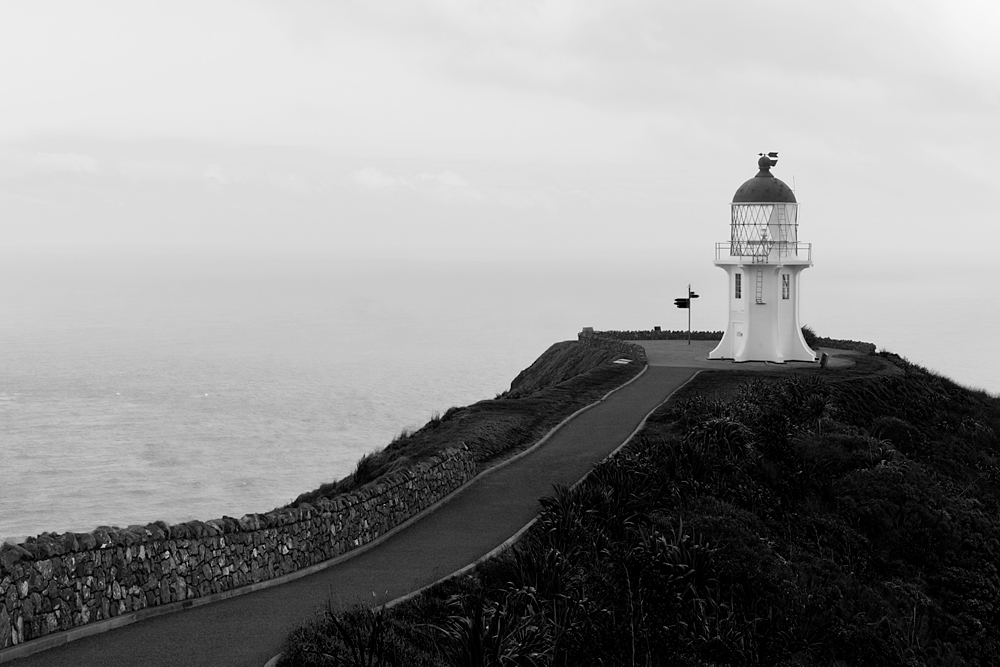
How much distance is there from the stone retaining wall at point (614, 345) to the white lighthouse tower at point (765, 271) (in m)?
2.79

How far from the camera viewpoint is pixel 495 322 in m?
125

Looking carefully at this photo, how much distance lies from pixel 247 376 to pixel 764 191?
4976cm

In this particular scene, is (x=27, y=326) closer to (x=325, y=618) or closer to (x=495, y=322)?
(x=495, y=322)

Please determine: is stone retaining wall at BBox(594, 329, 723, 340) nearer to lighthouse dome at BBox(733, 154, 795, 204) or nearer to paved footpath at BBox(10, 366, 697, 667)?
lighthouse dome at BBox(733, 154, 795, 204)

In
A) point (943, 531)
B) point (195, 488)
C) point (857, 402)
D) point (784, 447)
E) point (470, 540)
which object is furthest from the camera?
point (195, 488)

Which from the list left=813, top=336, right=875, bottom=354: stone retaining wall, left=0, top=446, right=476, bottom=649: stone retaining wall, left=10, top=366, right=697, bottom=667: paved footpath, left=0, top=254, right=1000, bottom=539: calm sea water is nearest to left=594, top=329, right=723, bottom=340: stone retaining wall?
left=813, top=336, right=875, bottom=354: stone retaining wall

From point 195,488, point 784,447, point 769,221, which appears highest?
point 769,221

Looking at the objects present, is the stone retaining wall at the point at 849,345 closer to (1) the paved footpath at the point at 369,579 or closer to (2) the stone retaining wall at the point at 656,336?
(2) the stone retaining wall at the point at 656,336

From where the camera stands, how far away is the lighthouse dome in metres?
36.1

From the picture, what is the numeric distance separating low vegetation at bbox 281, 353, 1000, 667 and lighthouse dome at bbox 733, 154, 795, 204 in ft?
26.4

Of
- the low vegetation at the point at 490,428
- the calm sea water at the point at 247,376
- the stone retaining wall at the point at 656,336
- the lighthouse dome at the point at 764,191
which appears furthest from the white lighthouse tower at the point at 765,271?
the calm sea water at the point at 247,376

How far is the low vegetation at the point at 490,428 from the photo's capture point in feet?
71.2

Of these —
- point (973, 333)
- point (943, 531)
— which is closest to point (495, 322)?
point (973, 333)

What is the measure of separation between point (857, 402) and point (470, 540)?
55.3 ft
